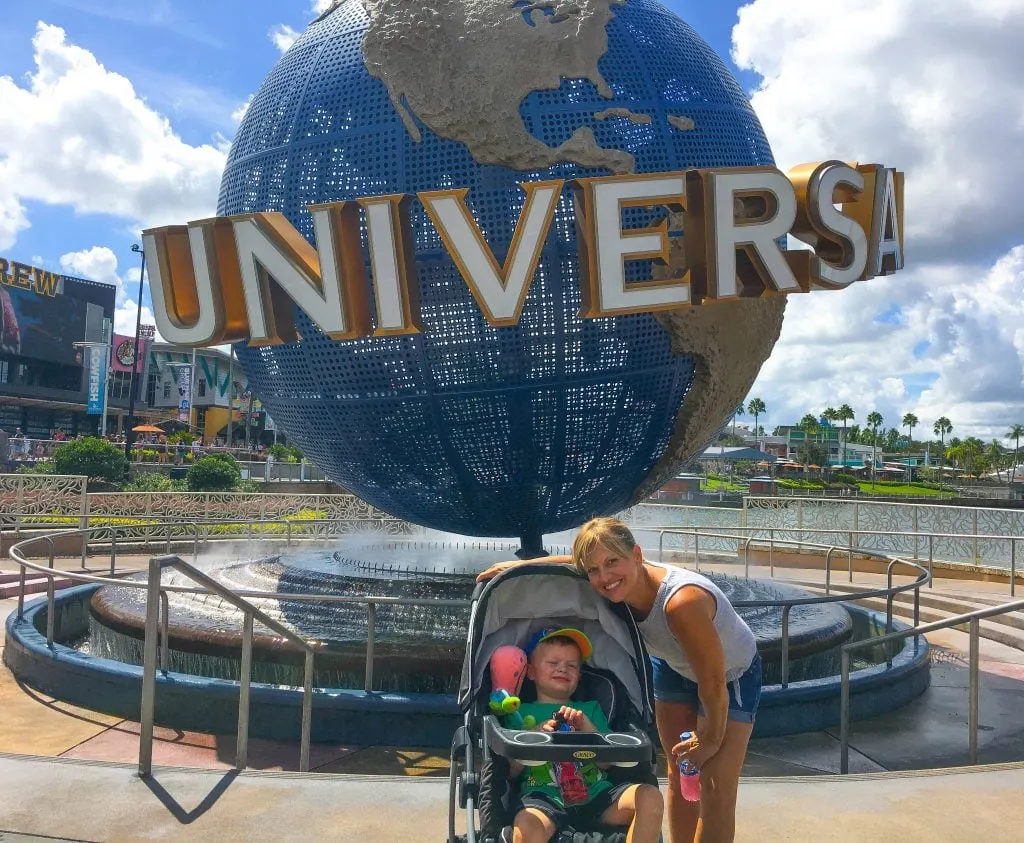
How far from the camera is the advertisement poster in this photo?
2234 inches

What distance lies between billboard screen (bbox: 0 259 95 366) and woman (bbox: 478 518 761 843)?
62.0 metres

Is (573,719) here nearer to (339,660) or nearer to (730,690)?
(730,690)

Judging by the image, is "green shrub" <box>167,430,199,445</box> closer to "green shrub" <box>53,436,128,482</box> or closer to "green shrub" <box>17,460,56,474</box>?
"green shrub" <box>17,460,56,474</box>

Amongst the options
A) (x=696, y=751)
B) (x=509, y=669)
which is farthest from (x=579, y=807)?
(x=509, y=669)

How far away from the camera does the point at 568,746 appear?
9.20 ft

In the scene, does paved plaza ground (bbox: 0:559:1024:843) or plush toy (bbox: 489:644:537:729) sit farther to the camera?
paved plaza ground (bbox: 0:559:1024:843)

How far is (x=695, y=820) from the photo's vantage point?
345 cm

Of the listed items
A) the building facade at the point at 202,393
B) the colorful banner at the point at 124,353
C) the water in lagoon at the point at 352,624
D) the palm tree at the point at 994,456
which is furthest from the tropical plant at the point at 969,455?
the water in lagoon at the point at 352,624

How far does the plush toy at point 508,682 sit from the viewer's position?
3.17 meters

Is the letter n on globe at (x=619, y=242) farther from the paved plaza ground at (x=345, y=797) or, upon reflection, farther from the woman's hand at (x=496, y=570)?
the paved plaza ground at (x=345, y=797)

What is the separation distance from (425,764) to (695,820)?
242 centimetres

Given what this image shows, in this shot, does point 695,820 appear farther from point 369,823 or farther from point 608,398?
point 608,398

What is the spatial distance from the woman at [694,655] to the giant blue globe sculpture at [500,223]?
11.1 feet

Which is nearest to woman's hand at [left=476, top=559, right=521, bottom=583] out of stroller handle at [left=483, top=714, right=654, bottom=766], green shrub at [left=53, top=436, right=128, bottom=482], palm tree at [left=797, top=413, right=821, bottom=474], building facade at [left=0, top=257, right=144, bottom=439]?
stroller handle at [left=483, top=714, right=654, bottom=766]
